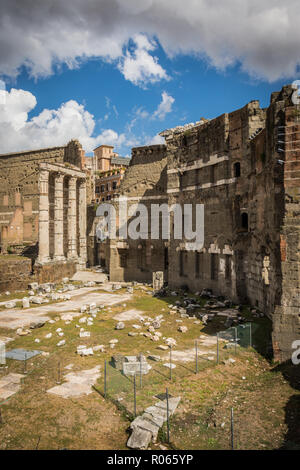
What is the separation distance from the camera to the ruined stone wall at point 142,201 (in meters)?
27.2

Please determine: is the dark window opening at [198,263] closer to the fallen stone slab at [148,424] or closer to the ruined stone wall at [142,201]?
the ruined stone wall at [142,201]

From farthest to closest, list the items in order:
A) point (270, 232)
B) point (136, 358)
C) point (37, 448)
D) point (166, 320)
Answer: point (166, 320)
point (270, 232)
point (136, 358)
point (37, 448)

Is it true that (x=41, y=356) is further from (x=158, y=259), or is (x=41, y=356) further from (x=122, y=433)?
(x=158, y=259)

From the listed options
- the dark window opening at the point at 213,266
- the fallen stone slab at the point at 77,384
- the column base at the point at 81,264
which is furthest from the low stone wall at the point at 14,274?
the fallen stone slab at the point at 77,384

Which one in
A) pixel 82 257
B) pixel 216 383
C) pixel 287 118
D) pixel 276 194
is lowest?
pixel 216 383

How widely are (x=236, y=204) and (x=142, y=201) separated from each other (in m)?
10.9

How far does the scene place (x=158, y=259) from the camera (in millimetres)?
27078

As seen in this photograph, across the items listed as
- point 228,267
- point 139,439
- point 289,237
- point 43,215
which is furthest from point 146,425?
point 43,215

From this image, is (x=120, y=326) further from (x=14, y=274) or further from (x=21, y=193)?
(x=21, y=193)

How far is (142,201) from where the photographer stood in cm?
2814

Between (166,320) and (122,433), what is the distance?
30.4 feet

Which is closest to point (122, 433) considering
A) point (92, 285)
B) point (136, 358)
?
point (136, 358)

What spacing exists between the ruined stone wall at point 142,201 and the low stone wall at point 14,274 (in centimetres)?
724

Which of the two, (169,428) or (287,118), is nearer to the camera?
(169,428)
